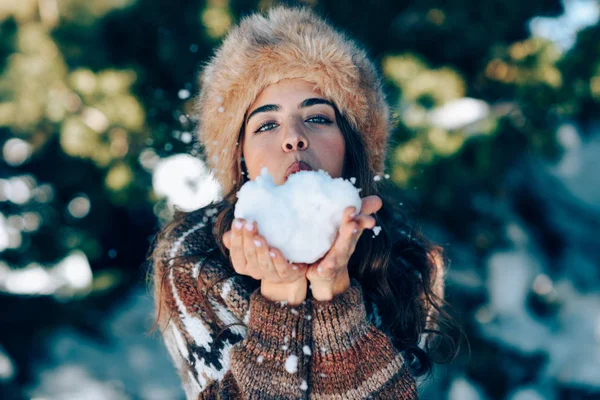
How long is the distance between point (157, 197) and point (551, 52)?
244 centimetres

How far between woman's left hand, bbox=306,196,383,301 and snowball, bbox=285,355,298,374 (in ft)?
0.51

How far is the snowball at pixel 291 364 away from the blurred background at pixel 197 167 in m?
1.25

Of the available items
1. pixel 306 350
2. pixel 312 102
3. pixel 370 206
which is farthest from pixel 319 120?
pixel 306 350

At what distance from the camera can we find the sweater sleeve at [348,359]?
3.83 feet

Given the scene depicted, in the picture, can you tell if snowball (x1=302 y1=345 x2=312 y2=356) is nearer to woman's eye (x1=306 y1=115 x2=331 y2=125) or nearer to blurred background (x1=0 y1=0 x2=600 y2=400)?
woman's eye (x1=306 y1=115 x2=331 y2=125)

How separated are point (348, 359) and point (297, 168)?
50 cm

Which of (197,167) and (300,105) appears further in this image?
(197,167)

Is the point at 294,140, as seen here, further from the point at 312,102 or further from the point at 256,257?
the point at 256,257

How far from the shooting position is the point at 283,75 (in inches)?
56.0

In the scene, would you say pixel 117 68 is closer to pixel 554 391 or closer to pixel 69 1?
pixel 69 1

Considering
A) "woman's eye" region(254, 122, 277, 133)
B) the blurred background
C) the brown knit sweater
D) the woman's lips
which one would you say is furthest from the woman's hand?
the blurred background

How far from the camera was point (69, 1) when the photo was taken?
2654 mm

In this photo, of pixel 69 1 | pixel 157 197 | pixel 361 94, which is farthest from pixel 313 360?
pixel 69 1

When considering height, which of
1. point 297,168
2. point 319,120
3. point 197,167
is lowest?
point 297,168
